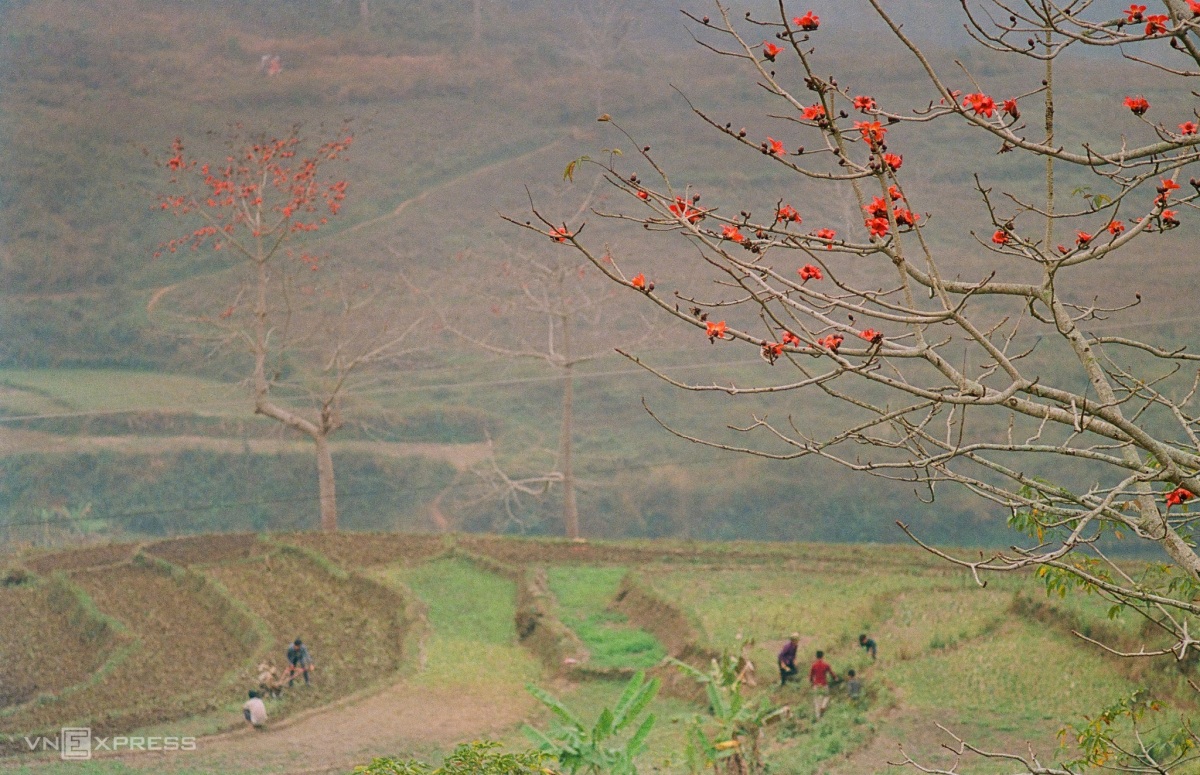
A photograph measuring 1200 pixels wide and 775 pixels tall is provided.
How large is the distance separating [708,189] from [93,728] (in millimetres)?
11333

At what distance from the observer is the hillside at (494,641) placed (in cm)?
875

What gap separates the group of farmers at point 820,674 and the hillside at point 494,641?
10 cm

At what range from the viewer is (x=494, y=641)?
11203mm

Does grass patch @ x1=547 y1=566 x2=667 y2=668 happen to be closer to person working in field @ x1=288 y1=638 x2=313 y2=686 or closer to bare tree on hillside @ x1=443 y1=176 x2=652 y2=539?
bare tree on hillside @ x1=443 y1=176 x2=652 y2=539

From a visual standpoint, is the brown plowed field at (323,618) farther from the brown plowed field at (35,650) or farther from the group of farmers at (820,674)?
the group of farmers at (820,674)

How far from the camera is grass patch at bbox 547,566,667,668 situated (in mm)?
10766

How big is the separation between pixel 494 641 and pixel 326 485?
374cm

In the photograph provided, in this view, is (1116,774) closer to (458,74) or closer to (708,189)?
(708,189)

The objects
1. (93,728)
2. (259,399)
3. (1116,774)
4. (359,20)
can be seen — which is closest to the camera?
(1116,774)

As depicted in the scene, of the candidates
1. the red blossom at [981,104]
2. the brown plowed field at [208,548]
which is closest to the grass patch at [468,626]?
the brown plowed field at [208,548]

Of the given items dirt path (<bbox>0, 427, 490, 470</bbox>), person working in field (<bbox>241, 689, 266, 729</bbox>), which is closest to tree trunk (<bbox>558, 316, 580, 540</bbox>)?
dirt path (<bbox>0, 427, 490, 470</bbox>)

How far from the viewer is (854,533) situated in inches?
616

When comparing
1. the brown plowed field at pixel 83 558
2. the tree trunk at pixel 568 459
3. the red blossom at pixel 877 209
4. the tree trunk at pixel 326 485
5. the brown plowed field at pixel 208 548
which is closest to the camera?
the red blossom at pixel 877 209

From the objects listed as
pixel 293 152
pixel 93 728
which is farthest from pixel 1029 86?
pixel 93 728
